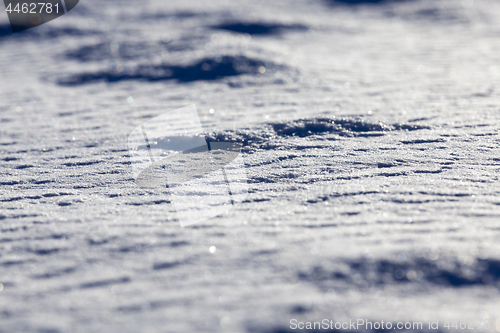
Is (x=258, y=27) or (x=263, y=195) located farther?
(x=258, y=27)

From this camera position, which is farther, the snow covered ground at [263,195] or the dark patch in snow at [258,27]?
the dark patch in snow at [258,27]

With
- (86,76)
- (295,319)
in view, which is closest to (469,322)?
(295,319)

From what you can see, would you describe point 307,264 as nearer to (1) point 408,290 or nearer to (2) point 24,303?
(1) point 408,290

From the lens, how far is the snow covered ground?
1.73 m

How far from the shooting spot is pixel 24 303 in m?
1.77

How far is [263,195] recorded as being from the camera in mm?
2572

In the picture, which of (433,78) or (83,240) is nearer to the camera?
(83,240)

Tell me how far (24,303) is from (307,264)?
120cm

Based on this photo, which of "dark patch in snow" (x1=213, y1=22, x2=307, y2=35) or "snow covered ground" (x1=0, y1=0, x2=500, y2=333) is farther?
"dark patch in snow" (x1=213, y1=22, x2=307, y2=35)

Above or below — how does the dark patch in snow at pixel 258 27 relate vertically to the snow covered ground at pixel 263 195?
above

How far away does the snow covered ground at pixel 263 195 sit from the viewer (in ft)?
5.68

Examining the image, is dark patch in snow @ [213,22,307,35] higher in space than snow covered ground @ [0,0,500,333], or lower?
higher

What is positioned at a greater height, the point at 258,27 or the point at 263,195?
the point at 258,27

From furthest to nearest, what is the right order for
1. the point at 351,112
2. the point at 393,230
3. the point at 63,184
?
the point at 351,112
the point at 63,184
the point at 393,230
